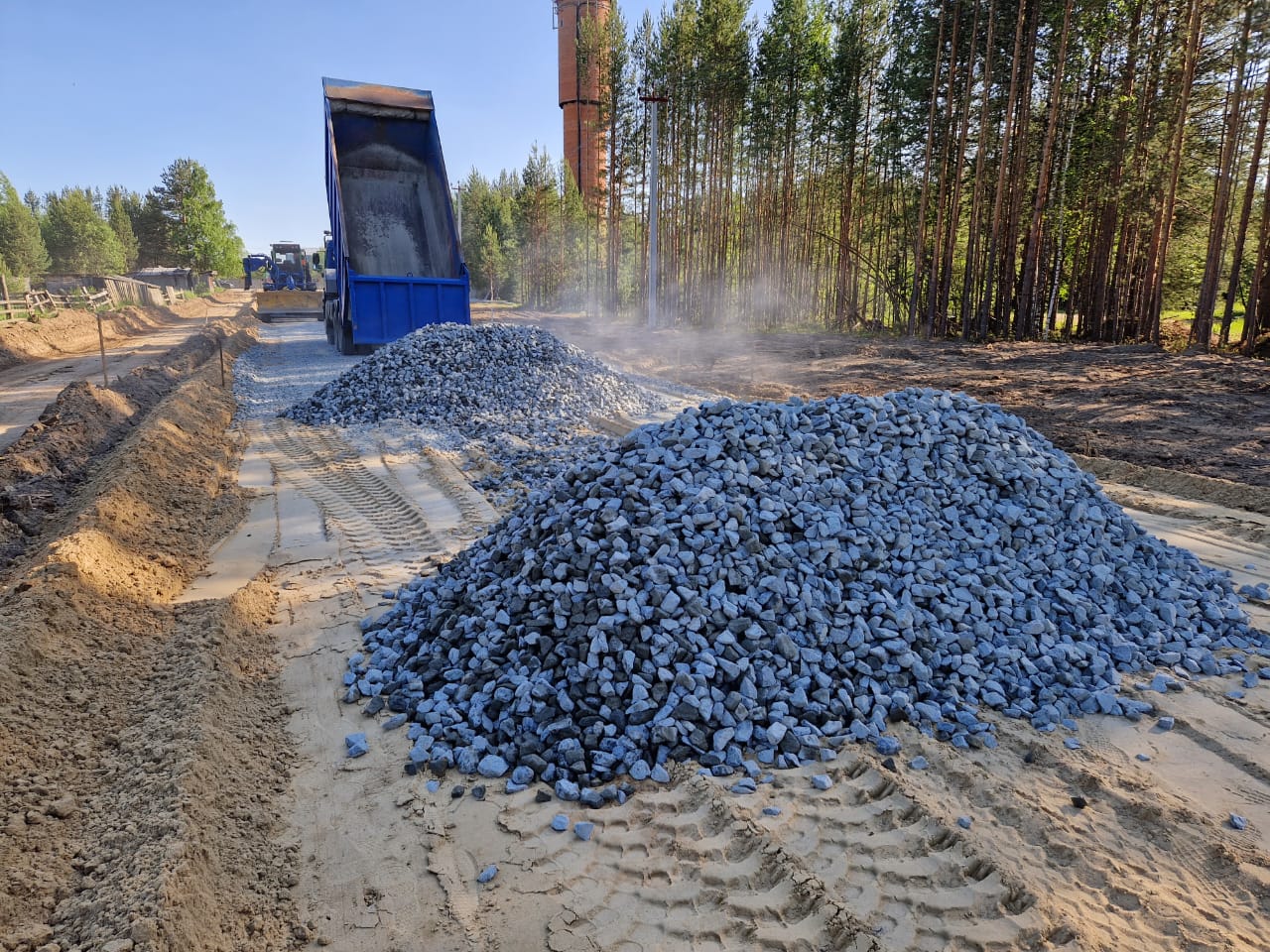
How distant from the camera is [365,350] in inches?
652

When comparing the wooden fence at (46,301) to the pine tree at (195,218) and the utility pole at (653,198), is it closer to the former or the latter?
the utility pole at (653,198)

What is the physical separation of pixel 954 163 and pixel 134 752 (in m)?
24.3

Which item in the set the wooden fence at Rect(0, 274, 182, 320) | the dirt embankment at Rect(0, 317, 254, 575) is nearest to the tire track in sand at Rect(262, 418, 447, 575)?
the dirt embankment at Rect(0, 317, 254, 575)

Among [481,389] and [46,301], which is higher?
[46,301]

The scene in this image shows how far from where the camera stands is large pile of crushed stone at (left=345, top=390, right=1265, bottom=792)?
3.65 m

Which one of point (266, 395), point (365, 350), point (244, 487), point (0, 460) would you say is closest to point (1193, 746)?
point (244, 487)

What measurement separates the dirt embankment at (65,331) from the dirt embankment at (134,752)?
1452 cm

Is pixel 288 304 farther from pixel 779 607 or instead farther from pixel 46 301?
pixel 779 607

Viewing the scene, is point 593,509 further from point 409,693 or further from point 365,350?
point 365,350

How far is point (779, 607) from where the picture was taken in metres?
4.07

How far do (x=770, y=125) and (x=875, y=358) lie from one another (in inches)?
623

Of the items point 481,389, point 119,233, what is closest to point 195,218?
point 119,233

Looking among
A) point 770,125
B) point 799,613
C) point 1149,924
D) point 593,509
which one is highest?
point 770,125

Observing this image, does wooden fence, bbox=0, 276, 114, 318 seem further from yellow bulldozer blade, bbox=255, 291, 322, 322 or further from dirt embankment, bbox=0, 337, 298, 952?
dirt embankment, bbox=0, 337, 298, 952
